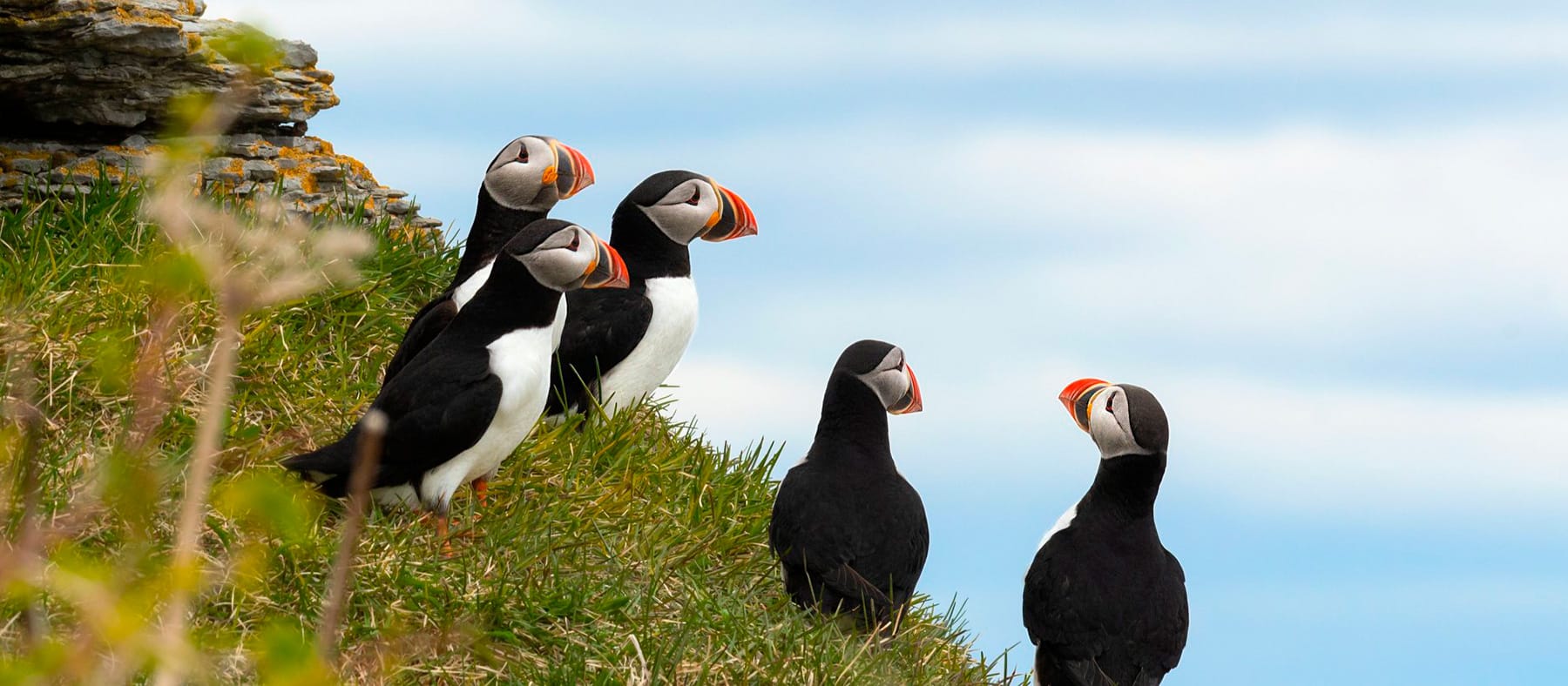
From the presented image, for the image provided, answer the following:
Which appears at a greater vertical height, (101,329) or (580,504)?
(580,504)

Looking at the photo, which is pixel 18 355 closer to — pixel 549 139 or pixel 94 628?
pixel 549 139

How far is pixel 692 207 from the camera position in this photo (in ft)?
24.7

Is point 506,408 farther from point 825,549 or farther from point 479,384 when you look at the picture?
point 825,549

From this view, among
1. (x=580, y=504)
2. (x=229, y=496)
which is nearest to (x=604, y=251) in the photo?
(x=580, y=504)

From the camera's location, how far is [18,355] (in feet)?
21.8

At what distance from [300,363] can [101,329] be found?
35.9 inches

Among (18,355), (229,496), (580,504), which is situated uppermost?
(229,496)

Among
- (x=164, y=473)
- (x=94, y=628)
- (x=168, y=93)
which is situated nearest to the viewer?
(x=94, y=628)

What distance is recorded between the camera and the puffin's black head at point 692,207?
752 cm

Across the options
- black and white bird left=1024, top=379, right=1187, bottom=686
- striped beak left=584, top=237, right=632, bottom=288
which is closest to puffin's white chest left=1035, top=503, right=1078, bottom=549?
black and white bird left=1024, top=379, right=1187, bottom=686

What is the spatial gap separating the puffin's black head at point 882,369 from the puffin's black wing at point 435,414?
142 centimetres

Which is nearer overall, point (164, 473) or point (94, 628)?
point (94, 628)

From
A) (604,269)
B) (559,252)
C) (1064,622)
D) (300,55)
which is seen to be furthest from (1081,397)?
(300,55)

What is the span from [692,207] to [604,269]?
4.54 feet
